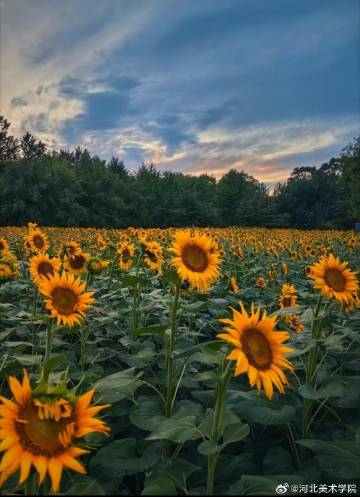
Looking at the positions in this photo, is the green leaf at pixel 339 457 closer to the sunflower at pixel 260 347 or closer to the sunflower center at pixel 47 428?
the sunflower at pixel 260 347

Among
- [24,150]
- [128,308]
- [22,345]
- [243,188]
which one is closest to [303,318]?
[128,308]

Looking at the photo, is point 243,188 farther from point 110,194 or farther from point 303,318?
point 303,318

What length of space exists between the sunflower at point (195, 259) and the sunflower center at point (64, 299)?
0.62 m

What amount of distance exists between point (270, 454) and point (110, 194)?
35776 millimetres

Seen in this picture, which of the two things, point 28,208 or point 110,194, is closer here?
point 28,208

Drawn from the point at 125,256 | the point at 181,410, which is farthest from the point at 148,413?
the point at 125,256

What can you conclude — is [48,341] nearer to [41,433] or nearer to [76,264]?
[41,433]

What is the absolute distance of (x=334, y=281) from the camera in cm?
264

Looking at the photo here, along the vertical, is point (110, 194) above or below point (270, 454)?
above

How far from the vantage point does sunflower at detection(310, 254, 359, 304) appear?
257cm

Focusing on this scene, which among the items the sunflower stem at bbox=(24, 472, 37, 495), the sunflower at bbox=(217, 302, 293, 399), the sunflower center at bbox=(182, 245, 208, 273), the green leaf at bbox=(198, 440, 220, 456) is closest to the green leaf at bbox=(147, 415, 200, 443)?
the green leaf at bbox=(198, 440, 220, 456)

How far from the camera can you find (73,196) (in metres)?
33.0

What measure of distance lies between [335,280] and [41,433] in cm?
204

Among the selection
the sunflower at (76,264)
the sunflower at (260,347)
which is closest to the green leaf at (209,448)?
the sunflower at (260,347)
